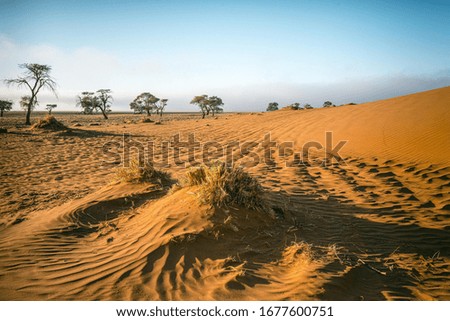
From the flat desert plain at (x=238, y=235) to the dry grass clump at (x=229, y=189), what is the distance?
0.09 m

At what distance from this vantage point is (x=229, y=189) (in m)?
3.42

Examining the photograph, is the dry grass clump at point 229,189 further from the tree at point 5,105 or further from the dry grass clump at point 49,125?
the tree at point 5,105

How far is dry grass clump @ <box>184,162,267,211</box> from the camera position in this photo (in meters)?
3.32

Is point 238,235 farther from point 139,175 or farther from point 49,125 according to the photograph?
point 49,125

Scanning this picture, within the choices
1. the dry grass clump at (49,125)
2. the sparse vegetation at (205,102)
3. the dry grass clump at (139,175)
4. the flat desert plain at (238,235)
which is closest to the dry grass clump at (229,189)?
the flat desert plain at (238,235)

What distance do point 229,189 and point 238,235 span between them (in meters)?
0.64

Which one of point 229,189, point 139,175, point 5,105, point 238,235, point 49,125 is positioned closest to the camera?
point 238,235

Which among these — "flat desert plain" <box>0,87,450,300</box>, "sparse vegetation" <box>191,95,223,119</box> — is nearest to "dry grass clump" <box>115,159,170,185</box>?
"flat desert plain" <box>0,87,450,300</box>

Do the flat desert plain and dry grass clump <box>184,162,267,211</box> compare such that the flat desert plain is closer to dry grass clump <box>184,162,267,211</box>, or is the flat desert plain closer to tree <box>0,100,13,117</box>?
dry grass clump <box>184,162,267,211</box>

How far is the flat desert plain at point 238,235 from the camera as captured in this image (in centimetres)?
231

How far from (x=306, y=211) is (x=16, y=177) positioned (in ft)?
21.4

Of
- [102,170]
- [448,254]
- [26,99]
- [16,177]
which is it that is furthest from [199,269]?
[26,99]

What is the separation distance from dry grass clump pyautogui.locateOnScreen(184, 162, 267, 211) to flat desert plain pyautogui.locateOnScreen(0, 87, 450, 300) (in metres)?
0.09

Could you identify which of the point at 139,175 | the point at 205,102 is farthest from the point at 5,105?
the point at 139,175
